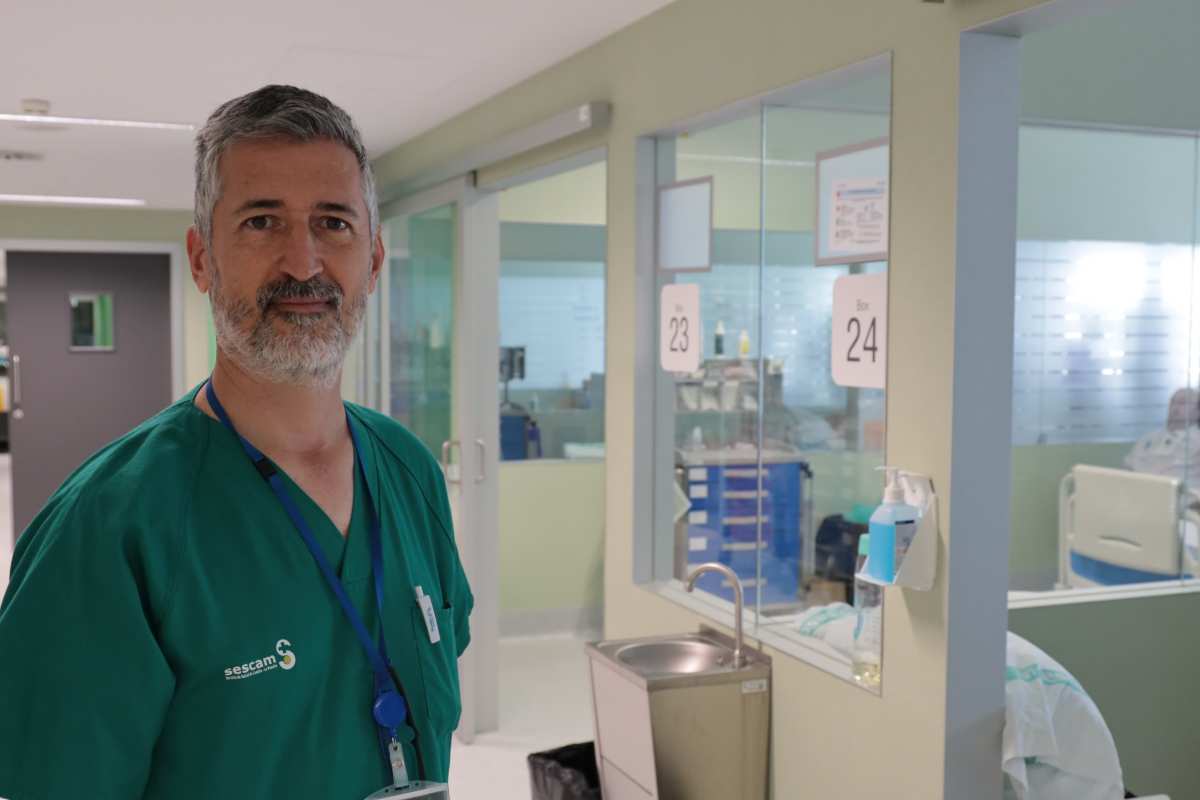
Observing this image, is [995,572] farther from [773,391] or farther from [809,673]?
[773,391]

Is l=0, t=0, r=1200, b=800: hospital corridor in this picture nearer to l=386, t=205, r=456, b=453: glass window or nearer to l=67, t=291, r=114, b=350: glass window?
l=386, t=205, r=456, b=453: glass window

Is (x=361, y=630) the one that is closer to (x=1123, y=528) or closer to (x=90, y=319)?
(x=1123, y=528)

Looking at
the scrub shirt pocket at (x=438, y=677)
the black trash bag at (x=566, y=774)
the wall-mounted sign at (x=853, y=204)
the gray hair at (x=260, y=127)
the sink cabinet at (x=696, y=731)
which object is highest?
the wall-mounted sign at (x=853, y=204)

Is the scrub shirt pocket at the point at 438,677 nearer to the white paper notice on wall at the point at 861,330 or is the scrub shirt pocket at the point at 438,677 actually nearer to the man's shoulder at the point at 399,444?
the man's shoulder at the point at 399,444

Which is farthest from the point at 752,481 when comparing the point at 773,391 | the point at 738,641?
the point at 738,641

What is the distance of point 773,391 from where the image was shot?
4.86 meters

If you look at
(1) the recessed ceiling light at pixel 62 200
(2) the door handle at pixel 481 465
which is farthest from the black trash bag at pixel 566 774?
(1) the recessed ceiling light at pixel 62 200

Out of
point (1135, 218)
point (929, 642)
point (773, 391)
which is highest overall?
point (1135, 218)

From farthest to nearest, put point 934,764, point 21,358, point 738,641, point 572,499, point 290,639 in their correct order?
point 21,358
point 572,499
point 738,641
point 934,764
point 290,639

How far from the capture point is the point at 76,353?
28.7 feet

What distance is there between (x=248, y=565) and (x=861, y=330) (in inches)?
66.6

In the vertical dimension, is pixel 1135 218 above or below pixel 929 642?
above

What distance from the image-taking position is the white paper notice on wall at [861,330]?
253 cm

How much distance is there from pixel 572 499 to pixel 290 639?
17.2ft
